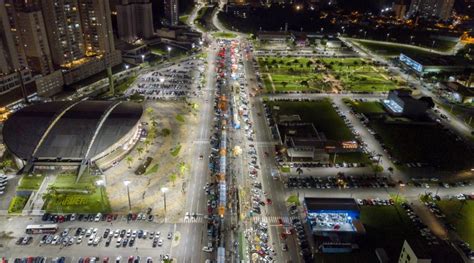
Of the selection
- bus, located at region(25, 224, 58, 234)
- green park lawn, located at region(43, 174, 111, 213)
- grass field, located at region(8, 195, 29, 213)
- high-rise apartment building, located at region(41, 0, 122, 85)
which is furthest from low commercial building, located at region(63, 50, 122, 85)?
bus, located at region(25, 224, 58, 234)

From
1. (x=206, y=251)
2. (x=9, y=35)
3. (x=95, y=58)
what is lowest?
(x=206, y=251)

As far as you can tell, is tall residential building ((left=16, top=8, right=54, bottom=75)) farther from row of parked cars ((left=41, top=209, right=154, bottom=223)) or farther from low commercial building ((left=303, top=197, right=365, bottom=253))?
low commercial building ((left=303, top=197, right=365, bottom=253))

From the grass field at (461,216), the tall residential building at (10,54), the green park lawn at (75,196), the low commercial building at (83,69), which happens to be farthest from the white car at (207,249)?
the low commercial building at (83,69)

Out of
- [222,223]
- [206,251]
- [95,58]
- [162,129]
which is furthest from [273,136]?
[95,58]

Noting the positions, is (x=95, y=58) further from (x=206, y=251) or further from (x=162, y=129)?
(x=206, y=251)

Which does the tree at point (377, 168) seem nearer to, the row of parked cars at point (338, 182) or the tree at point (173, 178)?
the row of parked cars at point (338, 182)

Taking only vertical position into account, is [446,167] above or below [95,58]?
below
